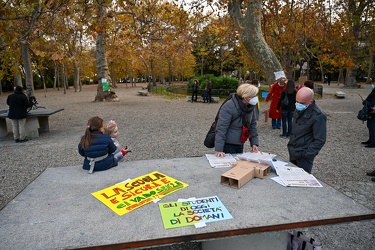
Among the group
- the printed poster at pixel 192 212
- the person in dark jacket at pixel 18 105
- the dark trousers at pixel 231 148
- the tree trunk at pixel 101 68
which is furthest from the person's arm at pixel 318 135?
the tree trunk at pixel 101 68

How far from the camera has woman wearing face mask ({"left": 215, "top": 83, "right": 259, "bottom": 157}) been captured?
3.56 metres

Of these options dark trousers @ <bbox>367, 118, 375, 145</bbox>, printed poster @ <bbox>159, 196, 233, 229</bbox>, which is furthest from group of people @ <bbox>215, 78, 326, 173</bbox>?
dark trousers @ <bbox>367, 118, 375, 145</bbox>

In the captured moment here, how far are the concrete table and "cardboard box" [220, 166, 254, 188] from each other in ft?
0.19

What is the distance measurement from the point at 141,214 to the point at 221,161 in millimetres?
1476

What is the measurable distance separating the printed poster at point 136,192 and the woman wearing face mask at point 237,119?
1046 mm

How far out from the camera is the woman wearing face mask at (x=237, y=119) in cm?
356

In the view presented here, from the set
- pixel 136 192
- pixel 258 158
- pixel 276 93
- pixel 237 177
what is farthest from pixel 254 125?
pixel 276 93

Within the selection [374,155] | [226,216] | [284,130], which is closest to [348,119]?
[284,130]

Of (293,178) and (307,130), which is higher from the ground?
(307,130)

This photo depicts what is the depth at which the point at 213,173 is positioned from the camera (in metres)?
3.03

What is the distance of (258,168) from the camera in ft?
9.51

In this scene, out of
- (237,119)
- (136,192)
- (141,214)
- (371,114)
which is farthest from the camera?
(371,114)

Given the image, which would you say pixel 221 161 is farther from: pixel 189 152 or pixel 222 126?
pixel 189 152

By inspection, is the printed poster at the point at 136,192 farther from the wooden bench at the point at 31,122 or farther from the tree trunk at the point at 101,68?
the tree trunk at the point at 101,68
